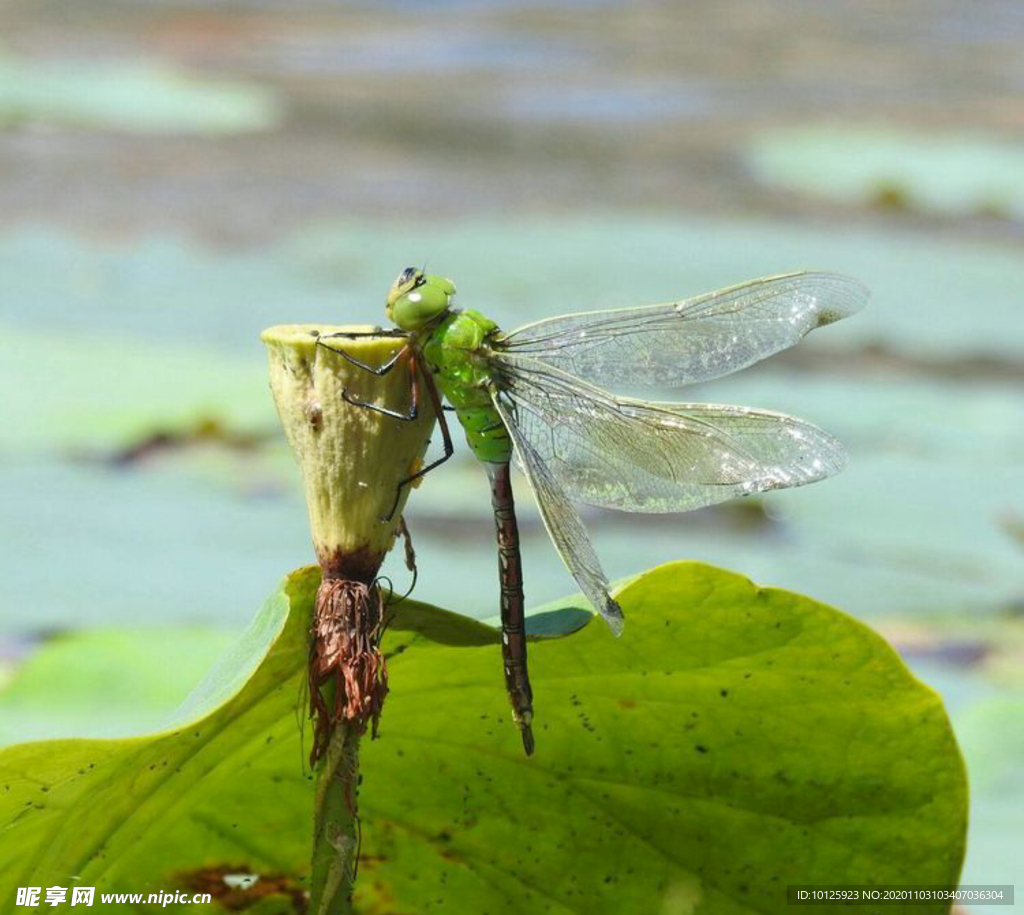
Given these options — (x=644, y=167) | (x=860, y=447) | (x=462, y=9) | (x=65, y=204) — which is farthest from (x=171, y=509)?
(x=462, y=9)

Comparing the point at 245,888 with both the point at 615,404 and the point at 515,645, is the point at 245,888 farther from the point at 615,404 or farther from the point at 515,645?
the point at 615,404

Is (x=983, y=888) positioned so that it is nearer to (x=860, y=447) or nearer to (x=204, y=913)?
(x=204, y=913)

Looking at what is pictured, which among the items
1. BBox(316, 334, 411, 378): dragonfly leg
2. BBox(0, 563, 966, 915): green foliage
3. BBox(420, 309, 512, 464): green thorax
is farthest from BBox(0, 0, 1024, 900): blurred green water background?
BBox(316, 334, 411, 378): dragonfly leg

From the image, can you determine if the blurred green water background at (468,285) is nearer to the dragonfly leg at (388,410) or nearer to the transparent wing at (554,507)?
the transparent wing at (554,507)

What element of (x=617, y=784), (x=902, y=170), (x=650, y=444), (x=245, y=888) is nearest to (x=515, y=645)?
(x=617, y=784)

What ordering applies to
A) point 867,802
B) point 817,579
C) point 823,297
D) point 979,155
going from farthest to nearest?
point 979,155 < point 817,579 < point 823,297 < point 867,802

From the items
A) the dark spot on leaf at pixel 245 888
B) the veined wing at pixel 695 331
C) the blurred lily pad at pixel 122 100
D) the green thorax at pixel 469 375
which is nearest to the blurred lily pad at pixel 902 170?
the blurred lily pad at pixel 122 100
